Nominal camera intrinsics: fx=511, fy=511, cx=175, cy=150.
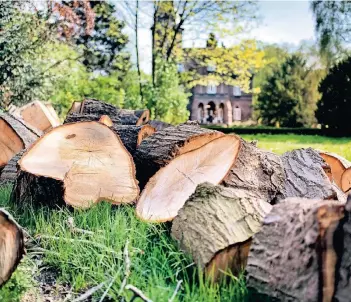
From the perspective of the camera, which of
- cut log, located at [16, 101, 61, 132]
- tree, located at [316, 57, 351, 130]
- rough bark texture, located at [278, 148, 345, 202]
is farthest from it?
tree, located at [316, 57, 351, 130]

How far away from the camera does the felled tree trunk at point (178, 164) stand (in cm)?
288

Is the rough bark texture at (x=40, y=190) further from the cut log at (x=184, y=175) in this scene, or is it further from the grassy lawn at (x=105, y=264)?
the cut log at (x=184, y=175)

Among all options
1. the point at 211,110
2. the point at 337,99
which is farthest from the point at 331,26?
the point at 211,110

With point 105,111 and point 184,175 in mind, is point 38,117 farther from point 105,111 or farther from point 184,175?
point 184,175

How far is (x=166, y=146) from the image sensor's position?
10.6 feet

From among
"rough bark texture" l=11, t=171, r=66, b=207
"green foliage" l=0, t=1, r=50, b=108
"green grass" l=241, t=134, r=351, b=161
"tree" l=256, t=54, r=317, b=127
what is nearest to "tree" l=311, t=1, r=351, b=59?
"tree" l=256, t=54, r=317, b=127

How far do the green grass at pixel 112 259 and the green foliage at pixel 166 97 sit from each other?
10.8 meters

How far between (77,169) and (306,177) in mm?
1456

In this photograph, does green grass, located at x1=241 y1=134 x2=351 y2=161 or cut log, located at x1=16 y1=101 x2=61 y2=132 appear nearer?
cut log, located at x1=16 y1=101 x2=61 y2=132

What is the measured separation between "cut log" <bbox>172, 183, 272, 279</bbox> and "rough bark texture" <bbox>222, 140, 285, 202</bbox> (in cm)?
51

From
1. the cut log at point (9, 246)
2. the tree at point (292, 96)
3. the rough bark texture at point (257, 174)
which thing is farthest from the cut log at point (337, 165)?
the tree at point (292, 96)

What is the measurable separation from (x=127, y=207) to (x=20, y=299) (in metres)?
1.00

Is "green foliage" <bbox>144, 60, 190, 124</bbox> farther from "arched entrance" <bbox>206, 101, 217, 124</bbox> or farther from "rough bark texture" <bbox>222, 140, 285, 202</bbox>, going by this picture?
"arched entrance" <bbox>206, 101, 217, 124</bbox>

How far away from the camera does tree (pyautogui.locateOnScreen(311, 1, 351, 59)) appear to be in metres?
23.4
